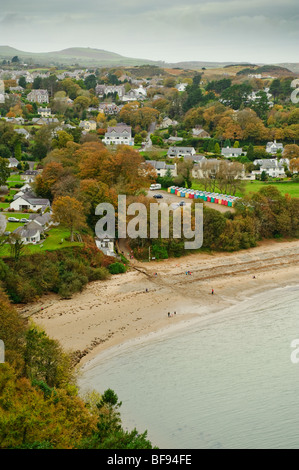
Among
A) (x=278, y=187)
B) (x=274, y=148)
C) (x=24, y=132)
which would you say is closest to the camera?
(x=278, y=187)

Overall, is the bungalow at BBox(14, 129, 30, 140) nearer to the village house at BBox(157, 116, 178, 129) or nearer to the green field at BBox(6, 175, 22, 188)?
the green field at BBox(6, 175, 22, 188)

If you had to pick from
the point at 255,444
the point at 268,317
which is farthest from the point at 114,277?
the point at 255,444

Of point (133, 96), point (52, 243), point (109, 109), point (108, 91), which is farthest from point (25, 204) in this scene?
point (108, 91)

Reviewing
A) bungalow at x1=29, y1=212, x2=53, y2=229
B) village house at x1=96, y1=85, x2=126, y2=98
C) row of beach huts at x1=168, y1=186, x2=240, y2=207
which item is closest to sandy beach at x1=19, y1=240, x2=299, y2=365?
bungalow at x1=29, y1=212, x2=53, y2=229

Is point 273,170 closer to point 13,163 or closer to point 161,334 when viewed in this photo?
point 13,163

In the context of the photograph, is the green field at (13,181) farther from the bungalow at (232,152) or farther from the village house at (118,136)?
the bungalow at (232,152)

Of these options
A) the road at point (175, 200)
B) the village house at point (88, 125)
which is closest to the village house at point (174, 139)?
the village house at point (88, 125)
